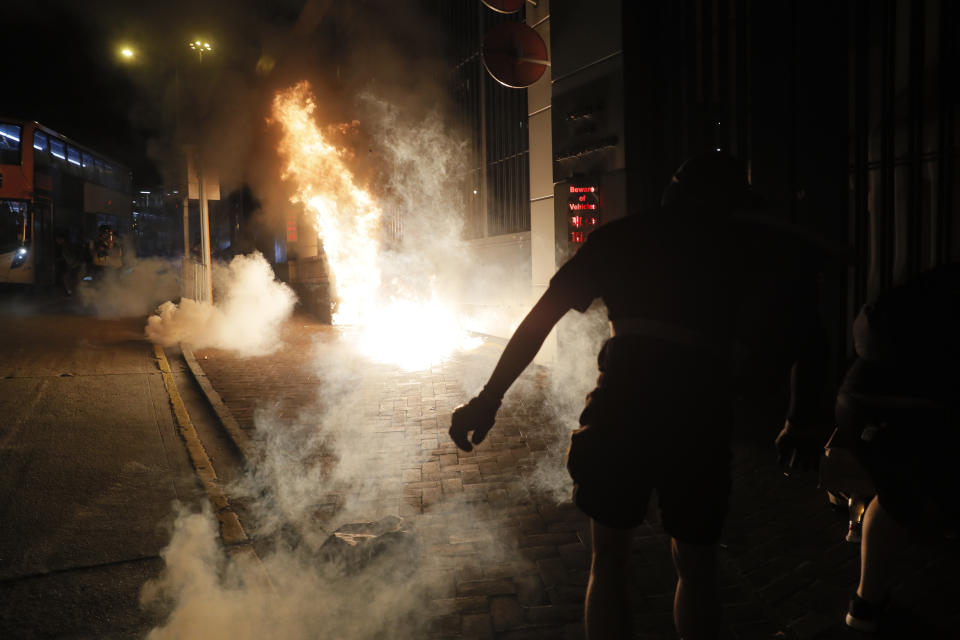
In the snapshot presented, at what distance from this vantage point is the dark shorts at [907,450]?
85.5 inches

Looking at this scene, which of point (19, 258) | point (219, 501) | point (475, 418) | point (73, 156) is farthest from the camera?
point (73, 156)

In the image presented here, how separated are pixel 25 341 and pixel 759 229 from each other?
12552 millimetres

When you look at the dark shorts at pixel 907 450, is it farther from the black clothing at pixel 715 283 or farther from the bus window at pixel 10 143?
the bus window at pixel 10 143

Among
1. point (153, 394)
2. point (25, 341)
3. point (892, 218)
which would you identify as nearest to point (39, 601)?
point (153, 394)

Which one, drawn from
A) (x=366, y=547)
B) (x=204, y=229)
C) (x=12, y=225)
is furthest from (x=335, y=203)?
(x=366, y=547)

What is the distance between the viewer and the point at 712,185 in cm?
197

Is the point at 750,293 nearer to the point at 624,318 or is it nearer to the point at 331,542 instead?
the point at 624,318

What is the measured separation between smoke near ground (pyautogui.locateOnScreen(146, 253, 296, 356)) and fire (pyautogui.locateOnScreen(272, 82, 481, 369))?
1698 millimetres

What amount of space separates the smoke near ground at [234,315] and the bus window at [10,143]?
7.64m

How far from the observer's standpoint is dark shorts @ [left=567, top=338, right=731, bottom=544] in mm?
1929

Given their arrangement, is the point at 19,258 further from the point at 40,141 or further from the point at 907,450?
the point at 907,450

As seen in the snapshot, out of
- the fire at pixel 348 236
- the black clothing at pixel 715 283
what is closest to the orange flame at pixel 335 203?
the fire at pixel 348 236

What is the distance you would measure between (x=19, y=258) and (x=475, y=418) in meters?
20.1

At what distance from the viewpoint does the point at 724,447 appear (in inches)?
79.3
